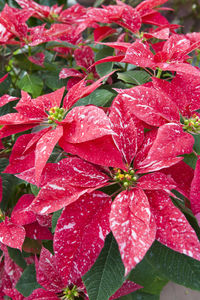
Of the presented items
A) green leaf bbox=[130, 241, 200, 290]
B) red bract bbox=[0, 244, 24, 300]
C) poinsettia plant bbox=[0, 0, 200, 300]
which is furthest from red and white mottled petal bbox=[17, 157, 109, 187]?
red bract bbox=[0, 244, 24, 300]

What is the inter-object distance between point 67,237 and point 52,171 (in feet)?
0.26

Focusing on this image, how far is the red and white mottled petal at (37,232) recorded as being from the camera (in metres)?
0.45

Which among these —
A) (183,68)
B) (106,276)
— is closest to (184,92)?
(183,68)

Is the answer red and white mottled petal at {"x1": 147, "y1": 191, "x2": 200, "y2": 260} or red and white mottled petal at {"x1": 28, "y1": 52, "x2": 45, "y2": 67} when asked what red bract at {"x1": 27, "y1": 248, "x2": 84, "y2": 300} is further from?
red and white mottled petal at {"x1": 28, "y1": 52, "x2": 45, "y2": 67}

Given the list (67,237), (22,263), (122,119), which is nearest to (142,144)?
(122,119)

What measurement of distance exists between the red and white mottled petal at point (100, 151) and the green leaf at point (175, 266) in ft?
0.40

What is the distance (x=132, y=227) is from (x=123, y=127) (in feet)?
0.40

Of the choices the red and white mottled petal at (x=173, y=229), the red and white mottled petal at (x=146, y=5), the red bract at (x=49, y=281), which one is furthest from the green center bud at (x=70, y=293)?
the red and white mottled petal at (x=146, y=5)

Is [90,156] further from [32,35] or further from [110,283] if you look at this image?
[32,35]

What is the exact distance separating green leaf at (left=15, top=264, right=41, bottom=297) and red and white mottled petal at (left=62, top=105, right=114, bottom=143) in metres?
0.30

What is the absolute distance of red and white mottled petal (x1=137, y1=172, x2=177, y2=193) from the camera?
0.31 meters

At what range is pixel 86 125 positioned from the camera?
31cm

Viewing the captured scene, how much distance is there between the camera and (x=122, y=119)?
1.14 ft

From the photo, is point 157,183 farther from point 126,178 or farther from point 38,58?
point 38,58
